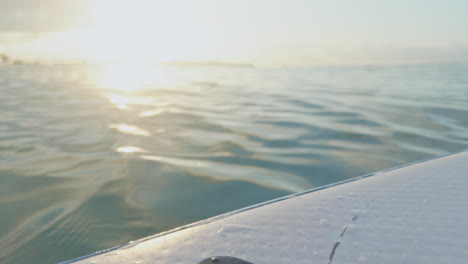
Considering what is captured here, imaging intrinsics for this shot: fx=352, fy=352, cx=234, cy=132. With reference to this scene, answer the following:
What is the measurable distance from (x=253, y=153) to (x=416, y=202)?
155cm

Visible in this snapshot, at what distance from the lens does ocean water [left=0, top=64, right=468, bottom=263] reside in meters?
1.37

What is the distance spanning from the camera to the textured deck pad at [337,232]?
2.23 ft

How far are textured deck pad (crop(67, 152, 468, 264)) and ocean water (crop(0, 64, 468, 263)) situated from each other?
521 mm

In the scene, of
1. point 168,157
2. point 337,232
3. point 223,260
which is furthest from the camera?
point 168,157

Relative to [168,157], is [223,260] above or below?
above

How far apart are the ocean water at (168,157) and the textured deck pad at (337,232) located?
521mm

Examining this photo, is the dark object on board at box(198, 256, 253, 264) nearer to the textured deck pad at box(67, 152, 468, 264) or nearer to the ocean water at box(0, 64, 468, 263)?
the textured deck pad at box(67, 152, 468, 264)

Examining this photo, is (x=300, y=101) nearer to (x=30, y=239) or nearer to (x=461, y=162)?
(x=461, y=162)

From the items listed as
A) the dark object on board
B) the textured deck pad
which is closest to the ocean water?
the textured deck pad

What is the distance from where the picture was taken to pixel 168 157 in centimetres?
227

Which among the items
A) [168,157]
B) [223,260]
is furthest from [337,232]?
[168,157]

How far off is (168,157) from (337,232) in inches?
64.4

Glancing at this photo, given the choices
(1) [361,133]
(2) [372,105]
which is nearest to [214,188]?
(1) [361,133]

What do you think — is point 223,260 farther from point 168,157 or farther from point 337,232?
point 168,157
